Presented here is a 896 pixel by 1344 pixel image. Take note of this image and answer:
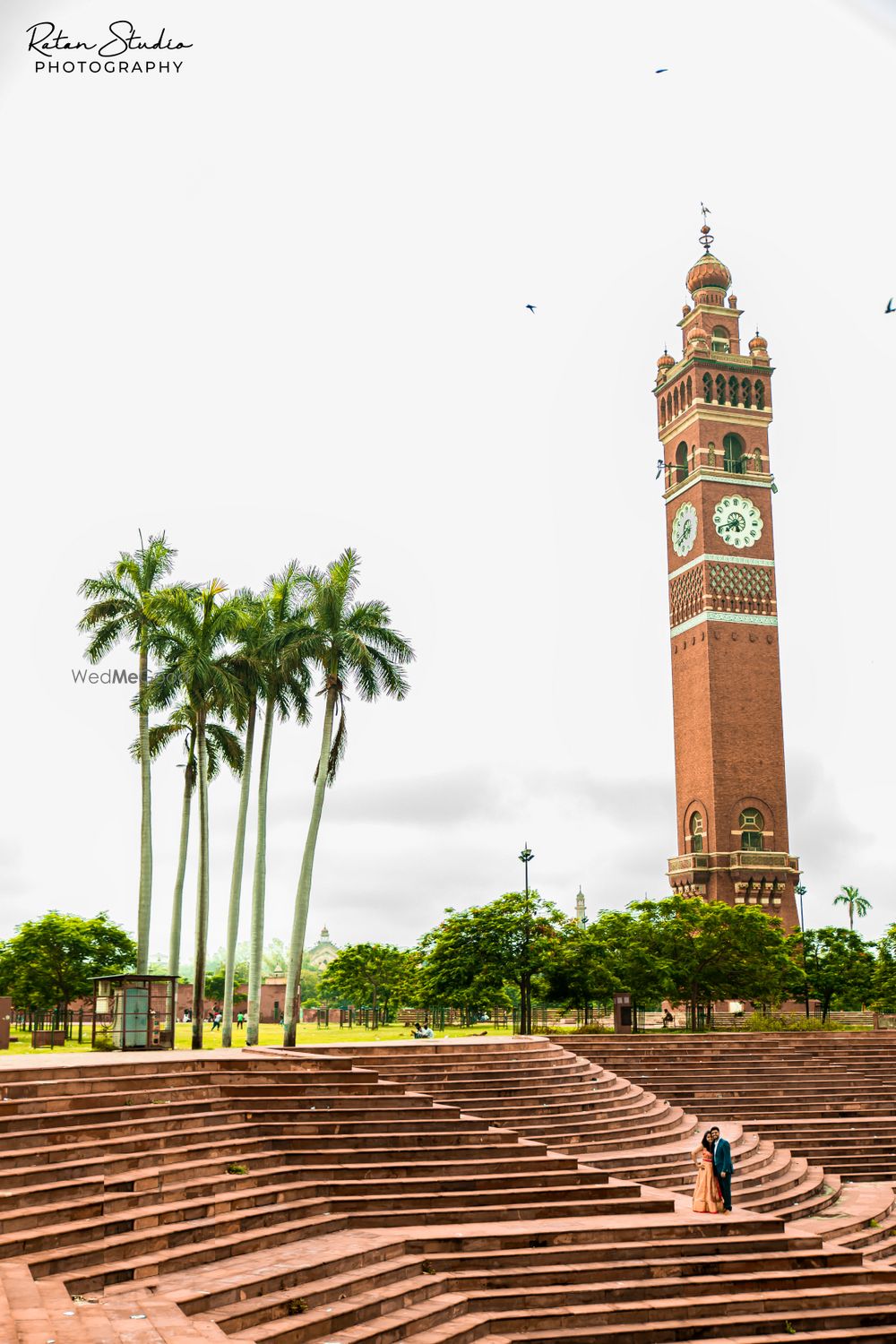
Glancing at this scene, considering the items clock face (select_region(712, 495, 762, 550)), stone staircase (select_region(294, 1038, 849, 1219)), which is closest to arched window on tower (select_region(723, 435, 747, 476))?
clock face (select_region(712, 495, 762, 550))

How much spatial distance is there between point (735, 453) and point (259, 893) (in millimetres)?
60860

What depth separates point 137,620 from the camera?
3631 cm

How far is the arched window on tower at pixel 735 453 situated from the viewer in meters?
84.8

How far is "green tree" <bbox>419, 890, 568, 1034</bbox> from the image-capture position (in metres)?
42.3

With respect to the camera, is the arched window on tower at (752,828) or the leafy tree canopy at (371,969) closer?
the leafy tree canopy at (371,969)

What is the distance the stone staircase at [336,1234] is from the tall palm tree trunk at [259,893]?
1290 centimetres

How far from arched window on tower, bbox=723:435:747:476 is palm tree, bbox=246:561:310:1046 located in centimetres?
5588

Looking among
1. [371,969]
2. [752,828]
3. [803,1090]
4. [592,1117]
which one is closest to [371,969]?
[371,969]

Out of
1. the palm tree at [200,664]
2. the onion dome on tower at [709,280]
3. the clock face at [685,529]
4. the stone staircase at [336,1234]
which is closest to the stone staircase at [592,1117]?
the stone staircase at [336,1234]

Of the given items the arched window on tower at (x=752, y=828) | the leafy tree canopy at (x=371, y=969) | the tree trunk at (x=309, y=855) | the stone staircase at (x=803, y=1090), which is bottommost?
the stone staircase at (x=803, y=1090)

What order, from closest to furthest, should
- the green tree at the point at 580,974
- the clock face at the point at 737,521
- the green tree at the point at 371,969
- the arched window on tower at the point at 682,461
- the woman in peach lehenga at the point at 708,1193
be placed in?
the woman in peach lehenga at the point at 708,1193
the green tree at the point at 580,974
the green tree at the point at 371,969
the clock face at the point at 737,521
the arched window on tower at the point at 682,461

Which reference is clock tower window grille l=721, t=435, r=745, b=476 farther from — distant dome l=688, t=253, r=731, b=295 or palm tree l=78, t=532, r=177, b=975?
palm tree l=78, t=532, r=177, b=975

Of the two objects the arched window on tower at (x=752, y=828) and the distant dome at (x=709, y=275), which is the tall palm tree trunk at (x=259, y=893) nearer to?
the arched window on tower at (x=752, y=828)

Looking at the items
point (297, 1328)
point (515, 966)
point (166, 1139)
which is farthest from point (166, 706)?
point (297, 1328)
